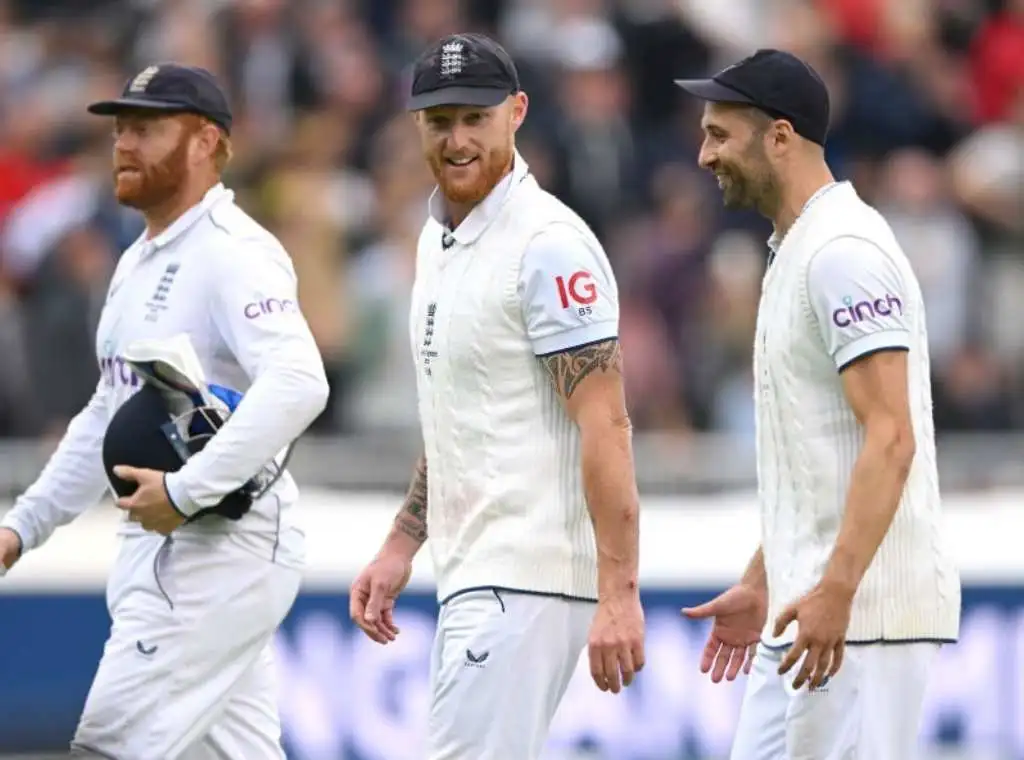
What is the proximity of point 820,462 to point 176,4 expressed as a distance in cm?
919

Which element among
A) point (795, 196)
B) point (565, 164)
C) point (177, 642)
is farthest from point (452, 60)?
point (565, 164)

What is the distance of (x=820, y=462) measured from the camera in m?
5.77

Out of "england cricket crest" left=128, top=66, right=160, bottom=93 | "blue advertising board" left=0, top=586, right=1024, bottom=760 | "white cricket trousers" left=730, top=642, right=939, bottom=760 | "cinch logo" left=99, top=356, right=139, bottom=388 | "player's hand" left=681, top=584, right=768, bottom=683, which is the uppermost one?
"england cricket crest" left=128, top=66, right=160, bottom=93

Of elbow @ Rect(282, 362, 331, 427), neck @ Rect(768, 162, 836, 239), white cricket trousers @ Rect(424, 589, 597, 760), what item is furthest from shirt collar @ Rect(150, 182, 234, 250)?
neck @ Rect(768, 162, 836, 239)

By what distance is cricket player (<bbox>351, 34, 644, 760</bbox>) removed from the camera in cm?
592

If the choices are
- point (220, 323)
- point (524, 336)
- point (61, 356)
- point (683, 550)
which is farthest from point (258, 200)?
point (524, 336)

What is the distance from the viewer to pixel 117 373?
7.01m

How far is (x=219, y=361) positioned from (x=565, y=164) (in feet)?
20.8

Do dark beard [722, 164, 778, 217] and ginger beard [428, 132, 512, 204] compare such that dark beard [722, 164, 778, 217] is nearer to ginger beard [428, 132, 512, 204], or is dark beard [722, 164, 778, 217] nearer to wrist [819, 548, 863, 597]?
ginger beard [428, 132, 512, 204]

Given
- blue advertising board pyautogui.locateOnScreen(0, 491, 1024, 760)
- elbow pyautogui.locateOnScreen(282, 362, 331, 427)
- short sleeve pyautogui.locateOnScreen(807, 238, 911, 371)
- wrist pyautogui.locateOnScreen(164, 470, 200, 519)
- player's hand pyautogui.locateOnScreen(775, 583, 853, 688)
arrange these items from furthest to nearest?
blue advertising board pyautogui.locateOnScreen(0, 491, 1024, 760)
elbow pyautogui.locateOnScreen(282, 362, 331, 427)
wrist pyautogui.locateOnScreen(164, 470, 200, 519)
short sleeve pyautogui.locateOnScreen(807, 238, 911, 371)
player's hand pyautogui.locateOnScreen(775, 583, 853, 688)

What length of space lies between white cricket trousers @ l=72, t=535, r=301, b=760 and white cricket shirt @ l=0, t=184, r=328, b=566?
0.09m

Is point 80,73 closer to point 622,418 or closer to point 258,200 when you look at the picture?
point 258,200

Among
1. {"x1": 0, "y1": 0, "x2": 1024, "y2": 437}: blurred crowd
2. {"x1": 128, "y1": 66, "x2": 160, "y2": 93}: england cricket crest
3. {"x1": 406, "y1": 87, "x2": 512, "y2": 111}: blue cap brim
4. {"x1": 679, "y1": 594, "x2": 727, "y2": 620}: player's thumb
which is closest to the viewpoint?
{"x1": 406, "y1": 87, "x2": 512, "y2": 111}: blue cap brim

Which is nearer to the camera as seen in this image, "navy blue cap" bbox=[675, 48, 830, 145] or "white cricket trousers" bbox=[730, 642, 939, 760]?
"white cricket trousers" bbox=[730, 642, 939, 760]
